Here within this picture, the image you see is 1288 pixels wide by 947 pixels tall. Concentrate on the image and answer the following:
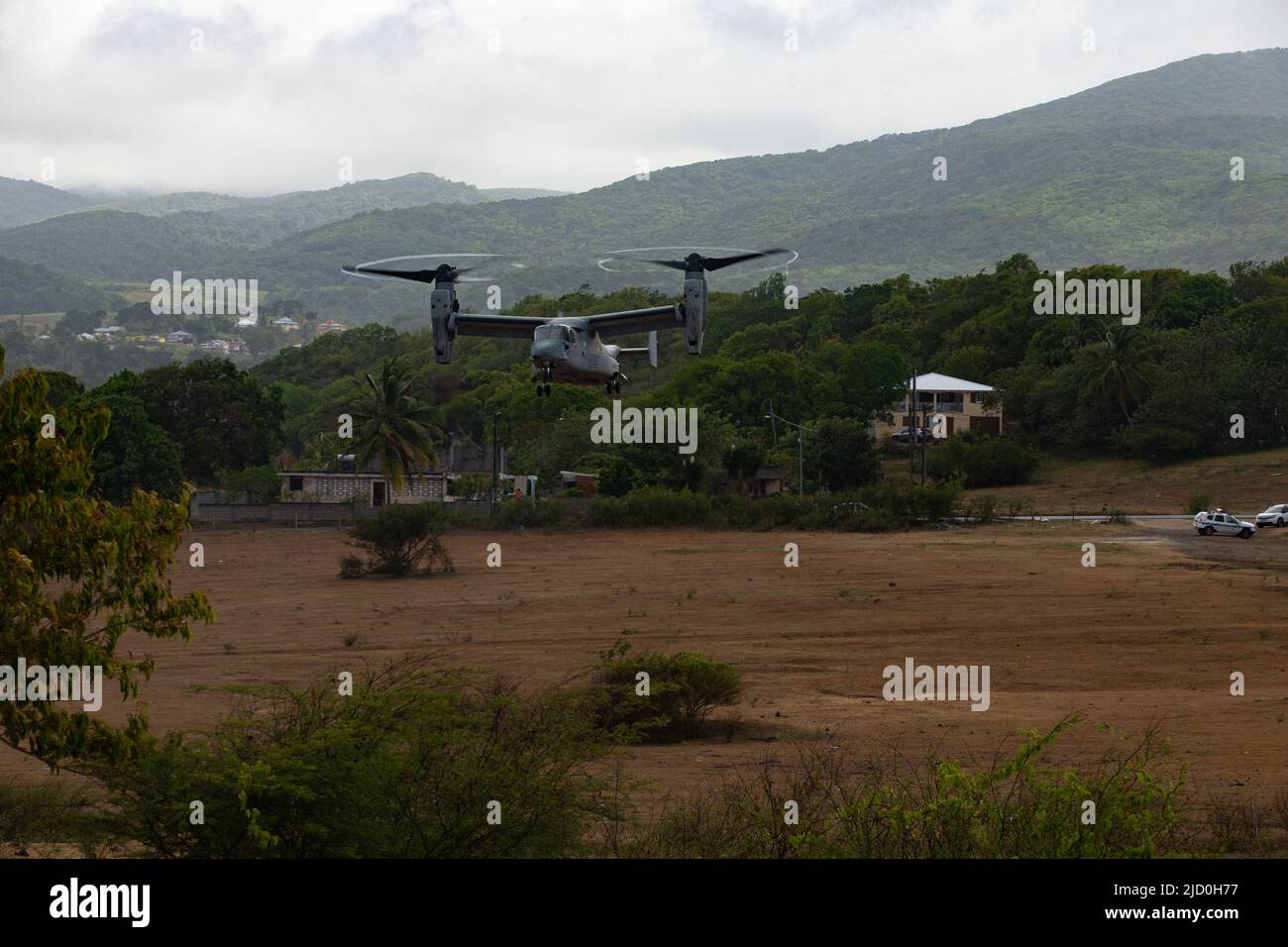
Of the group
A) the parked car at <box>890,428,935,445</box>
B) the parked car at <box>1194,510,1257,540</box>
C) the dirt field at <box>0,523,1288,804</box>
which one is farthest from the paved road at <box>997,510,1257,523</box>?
the parked car at <box>890,428,935,445</box>

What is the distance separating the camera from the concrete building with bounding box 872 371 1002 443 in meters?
118

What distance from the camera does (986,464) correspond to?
338 feet

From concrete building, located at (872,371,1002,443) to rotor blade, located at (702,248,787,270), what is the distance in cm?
9574

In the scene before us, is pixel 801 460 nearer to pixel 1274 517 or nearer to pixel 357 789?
pixel 1274 517

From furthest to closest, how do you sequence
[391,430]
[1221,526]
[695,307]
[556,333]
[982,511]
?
[391,430] < [982,511] < [1221,526] < [556,333] < [695,307]

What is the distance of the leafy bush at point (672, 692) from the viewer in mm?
26812

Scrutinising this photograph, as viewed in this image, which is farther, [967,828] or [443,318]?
[443,318]

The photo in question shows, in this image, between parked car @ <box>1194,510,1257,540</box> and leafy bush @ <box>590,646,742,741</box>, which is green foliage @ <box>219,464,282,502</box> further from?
leafy bush @ <box>590,646,742,741</box>

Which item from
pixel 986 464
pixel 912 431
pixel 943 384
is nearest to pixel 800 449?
pixel 912 431

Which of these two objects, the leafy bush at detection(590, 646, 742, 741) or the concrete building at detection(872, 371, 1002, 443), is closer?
the leafy bush at detection(590, 646, 742, 741)

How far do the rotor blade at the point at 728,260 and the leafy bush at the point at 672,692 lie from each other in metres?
7.92

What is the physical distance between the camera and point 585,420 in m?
109

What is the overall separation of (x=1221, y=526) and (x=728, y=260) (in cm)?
5611
